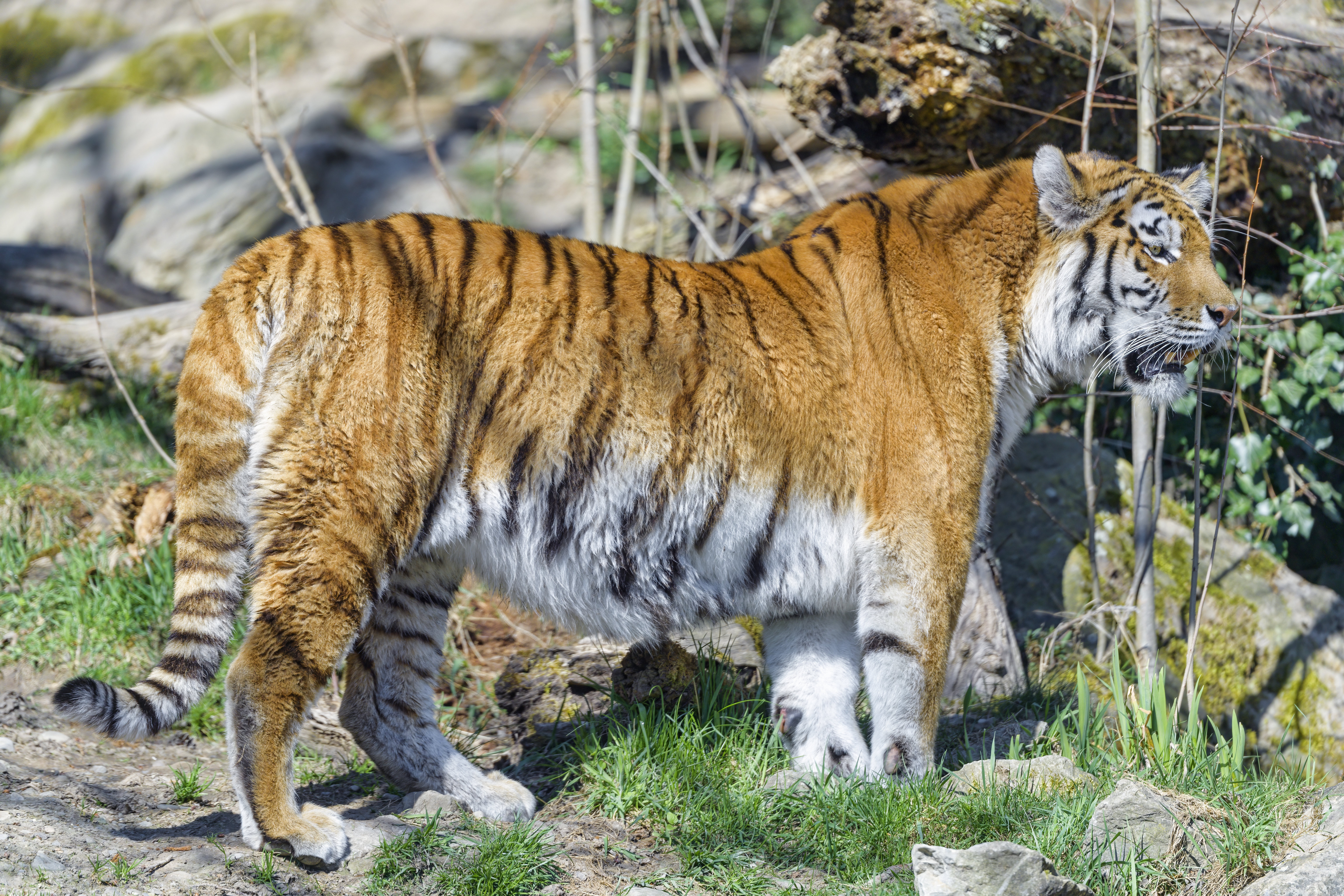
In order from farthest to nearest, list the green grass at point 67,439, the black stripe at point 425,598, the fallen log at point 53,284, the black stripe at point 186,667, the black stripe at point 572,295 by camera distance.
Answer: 1. the fallen log at point 53,284
2. the green grass at point 67,439
3. the black stripe at point 425,598
4. the black stripe at point 572,295
5. the black stripe at point 186,667

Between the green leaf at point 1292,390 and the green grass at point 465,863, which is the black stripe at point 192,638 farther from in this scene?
the green leaf at point 1292,390

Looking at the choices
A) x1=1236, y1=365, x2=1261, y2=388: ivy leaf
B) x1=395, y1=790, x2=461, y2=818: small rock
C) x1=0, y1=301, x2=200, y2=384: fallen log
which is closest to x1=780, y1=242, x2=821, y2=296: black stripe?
x1=395, y1=790, x2=461, y2=818: small rock

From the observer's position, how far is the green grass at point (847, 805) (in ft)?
10.9

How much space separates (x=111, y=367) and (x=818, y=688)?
3.97m

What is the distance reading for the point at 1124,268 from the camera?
4.03 m

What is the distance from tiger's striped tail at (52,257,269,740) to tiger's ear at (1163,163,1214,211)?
3.23 metres

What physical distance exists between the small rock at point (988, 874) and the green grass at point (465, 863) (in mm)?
1094

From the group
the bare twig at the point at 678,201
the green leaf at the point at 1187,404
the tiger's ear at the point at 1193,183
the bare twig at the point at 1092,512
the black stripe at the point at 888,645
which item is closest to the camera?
the black stripe at the point at 888,645

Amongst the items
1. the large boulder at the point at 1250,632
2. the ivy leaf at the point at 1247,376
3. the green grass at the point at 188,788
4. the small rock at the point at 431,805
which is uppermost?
the ivy leaf at the point at 1247,376

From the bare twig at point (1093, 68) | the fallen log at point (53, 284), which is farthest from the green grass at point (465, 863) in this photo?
the fallen log at point (53, 284)

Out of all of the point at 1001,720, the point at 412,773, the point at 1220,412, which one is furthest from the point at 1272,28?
the point at 412,773

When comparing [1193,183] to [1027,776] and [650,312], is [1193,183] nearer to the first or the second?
[650,312]

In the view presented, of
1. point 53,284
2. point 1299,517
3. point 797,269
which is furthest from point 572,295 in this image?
point 53,284

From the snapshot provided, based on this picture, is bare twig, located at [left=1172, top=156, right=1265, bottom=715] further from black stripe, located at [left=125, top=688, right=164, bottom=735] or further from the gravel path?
black stripe, located at [left=125, top=688, right=164, bottom=735]
